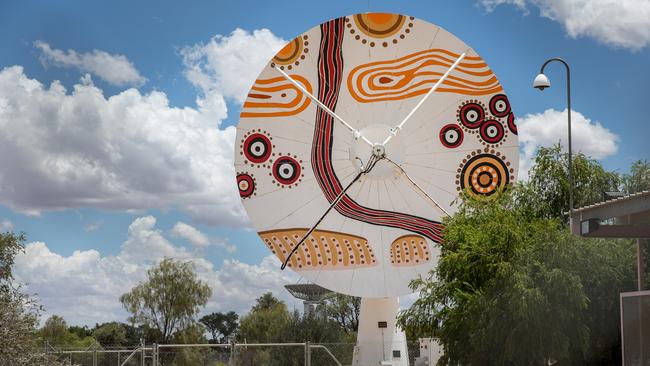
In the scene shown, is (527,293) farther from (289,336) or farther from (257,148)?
(289,336)

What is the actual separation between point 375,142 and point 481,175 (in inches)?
153

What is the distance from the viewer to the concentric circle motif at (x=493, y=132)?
114 ft

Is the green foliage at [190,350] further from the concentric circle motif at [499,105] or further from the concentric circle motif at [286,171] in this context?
the concentric circle motif at [499,105]

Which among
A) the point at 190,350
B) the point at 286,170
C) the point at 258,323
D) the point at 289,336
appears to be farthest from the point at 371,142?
the point at 258,323

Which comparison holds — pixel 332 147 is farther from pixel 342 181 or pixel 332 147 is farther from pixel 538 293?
pixel 538 293

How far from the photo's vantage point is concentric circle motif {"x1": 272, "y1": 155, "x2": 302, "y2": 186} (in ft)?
114

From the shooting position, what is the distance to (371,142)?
3403cm

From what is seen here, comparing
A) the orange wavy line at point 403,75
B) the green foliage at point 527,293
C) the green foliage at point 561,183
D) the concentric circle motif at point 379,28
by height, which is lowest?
the green foliage at point 527,293

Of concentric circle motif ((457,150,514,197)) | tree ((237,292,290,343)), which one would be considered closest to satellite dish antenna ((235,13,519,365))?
concentric circle motif ((457,150,514,197))

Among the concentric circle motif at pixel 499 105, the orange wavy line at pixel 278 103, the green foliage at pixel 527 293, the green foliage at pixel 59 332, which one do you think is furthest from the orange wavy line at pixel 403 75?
the green foliage at pixel 59 332

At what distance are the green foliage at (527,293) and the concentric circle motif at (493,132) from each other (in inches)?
246

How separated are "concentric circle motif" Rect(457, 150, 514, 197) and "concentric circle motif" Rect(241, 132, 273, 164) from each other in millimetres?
6765

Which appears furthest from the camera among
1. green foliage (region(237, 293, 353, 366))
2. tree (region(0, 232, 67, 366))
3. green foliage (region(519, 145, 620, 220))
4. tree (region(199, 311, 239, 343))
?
tree (region(199, 311, 239, 343))

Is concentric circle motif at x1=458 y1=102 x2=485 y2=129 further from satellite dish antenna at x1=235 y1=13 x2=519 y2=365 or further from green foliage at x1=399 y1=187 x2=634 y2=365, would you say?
green foliage at x1=399 y1=187 x2=634 y2=365
